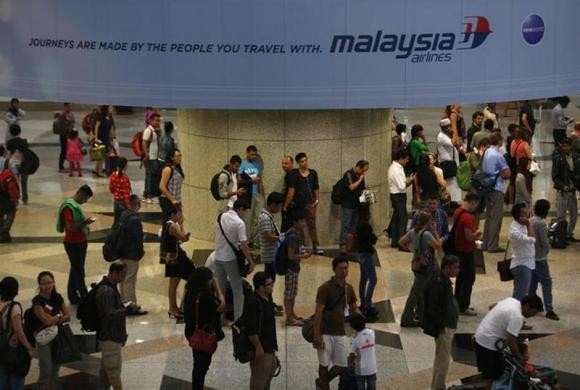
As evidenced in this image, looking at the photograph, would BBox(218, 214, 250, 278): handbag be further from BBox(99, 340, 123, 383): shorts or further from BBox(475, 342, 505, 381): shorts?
BBox(475, 342, 505, 381): shorts

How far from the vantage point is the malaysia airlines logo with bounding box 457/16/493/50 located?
58.2ft

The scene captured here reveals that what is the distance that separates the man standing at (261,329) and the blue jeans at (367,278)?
3.03 m

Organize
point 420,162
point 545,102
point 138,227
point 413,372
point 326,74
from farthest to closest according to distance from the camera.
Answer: point 545,102 → point 420,162 → point 326,74 → point 138,227 → point 413,372

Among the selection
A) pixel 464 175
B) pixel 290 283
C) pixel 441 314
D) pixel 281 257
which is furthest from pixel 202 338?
pixel 464 175

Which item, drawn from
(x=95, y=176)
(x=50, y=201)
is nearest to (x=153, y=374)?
(x=50, y=201)

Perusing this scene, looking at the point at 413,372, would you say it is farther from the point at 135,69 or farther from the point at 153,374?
the point at 135,69

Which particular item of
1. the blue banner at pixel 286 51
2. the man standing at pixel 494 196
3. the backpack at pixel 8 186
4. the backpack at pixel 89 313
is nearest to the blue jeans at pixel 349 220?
the blue banner at pixel 286 51

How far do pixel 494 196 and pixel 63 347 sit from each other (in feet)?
26.3

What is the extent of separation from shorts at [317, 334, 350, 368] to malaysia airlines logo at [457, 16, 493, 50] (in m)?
6.80

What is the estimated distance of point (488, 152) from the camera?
18266 mm

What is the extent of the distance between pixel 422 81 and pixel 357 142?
141 centimetres

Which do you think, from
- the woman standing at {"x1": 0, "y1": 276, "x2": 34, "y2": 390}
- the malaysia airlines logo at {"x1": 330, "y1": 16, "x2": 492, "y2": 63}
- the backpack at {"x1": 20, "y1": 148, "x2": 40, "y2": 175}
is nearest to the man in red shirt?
the malaysia airlines logo at {"x1": 330, "y1": 16, "x2": 492, "y2": 63}

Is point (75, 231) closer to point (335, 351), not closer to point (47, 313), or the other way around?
point (47, 313)

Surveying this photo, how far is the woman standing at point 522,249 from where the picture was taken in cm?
1433
